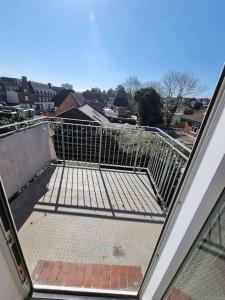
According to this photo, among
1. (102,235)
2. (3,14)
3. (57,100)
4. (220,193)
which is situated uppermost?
(3,14)

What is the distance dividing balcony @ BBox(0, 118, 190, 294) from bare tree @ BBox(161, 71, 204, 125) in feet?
66.3

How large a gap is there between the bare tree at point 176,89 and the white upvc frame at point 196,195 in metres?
21.9

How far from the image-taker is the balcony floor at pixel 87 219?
177 centimetres

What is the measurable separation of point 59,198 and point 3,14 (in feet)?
7.06

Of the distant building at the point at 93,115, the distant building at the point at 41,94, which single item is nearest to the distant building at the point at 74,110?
the distant building at the point at 93,115

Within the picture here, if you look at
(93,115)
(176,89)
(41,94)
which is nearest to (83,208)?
(93,115)

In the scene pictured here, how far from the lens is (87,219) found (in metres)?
2.20

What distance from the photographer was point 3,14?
980 mm

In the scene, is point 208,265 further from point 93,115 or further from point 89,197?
point 93,115

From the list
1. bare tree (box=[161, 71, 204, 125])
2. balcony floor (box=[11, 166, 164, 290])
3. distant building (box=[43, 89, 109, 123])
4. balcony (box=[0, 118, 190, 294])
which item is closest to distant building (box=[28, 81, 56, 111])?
distant building (box=[43, 89, 109, 123])

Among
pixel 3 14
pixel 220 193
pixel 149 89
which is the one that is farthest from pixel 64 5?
pixel 149 89

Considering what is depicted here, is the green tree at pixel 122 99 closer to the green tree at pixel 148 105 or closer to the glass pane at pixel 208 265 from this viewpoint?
the green tree at pixel 148 105

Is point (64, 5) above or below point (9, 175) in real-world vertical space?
above

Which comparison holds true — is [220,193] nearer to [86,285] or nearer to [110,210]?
[86,285]
